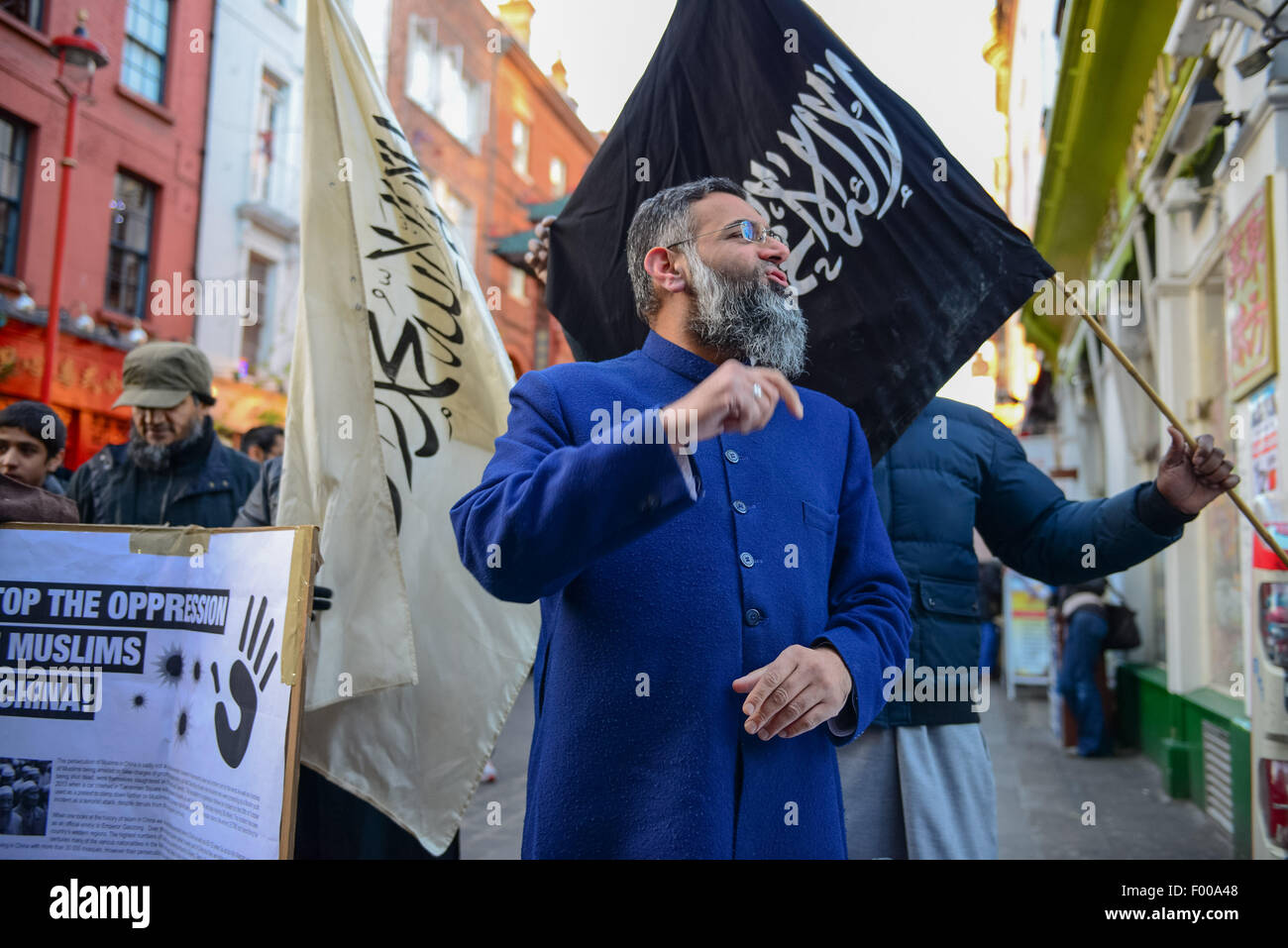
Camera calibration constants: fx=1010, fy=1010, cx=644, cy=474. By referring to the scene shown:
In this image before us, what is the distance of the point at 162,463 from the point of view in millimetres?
3736

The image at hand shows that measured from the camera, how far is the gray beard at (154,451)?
372 centimetres

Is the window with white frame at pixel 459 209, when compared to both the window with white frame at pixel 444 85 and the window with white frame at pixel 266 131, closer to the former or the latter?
the window with white frame at pixel 444 85

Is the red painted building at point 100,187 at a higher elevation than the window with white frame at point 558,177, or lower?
lower

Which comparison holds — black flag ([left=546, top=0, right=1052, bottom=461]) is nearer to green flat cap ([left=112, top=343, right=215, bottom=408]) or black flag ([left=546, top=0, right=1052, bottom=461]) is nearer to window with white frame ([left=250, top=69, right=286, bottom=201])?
green flat cap ([left=112, top=343, right=215, bottom=408])

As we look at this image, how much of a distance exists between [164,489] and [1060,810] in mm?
5619

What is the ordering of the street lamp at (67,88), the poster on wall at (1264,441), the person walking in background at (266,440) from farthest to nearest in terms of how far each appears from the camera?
1. the street lamp at (67,88)
2. the person walking in background at (266,440)
3. the poster on wall at (1264,441)

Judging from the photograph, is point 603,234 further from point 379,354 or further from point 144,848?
point 144,848

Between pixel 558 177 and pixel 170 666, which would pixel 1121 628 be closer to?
pixel 170 666

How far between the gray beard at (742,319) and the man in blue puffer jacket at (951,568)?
73 centimetres

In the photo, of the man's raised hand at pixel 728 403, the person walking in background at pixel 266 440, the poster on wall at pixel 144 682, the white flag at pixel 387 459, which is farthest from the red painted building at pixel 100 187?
the man's raised hand at pixel 728 403

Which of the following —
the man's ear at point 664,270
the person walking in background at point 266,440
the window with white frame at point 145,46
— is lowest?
the man's ear at point 664,270
